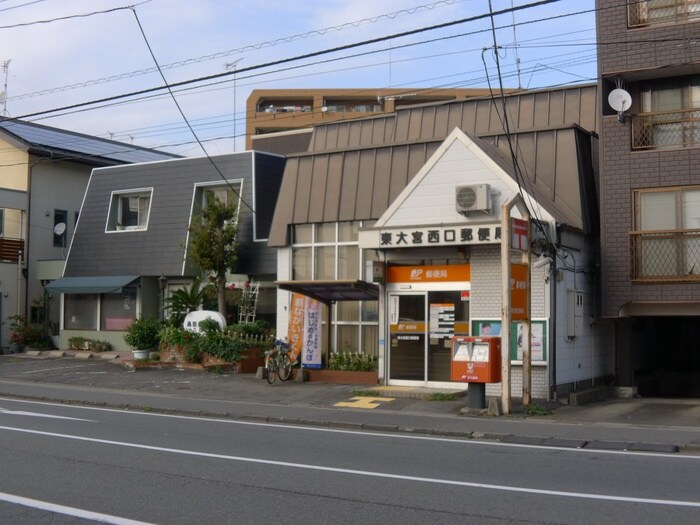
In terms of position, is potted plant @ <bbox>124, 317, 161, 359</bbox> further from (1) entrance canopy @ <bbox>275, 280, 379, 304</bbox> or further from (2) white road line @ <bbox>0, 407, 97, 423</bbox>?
(2) white road line @ <bbox>0, 407, 97, 423</bbox>

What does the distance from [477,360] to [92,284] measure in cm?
1946

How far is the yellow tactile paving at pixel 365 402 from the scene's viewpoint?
1745 centimetres

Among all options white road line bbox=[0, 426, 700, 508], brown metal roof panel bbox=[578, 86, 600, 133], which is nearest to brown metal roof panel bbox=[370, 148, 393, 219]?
brown metal roof panel bbox=[578, 86, 600, 133]

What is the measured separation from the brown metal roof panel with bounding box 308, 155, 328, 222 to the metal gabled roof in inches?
639

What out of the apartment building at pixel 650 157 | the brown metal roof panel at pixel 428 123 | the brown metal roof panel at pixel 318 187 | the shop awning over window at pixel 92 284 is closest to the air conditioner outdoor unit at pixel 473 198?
the apartment building at pixel 650 157

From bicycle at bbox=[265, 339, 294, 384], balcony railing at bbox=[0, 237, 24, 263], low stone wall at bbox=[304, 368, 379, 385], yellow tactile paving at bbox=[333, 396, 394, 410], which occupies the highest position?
balcony railing at bbox=[0, 237, 24, 263]

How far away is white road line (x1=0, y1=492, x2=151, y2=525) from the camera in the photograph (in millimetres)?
7691

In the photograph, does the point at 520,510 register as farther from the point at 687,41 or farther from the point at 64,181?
the point at 64,181

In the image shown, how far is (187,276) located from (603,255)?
1620 centimetres

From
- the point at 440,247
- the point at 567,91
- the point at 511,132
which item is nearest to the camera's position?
the point at 440,247

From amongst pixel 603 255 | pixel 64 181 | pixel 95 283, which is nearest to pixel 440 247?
pixel 603 255

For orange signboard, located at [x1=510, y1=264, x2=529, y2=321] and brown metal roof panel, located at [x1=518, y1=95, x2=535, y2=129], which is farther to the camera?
brown metal roof panel, located at [x1=518, y1=95, x2=535, y2=129]

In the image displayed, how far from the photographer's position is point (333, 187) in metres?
22.7

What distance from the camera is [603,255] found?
61.0ft
